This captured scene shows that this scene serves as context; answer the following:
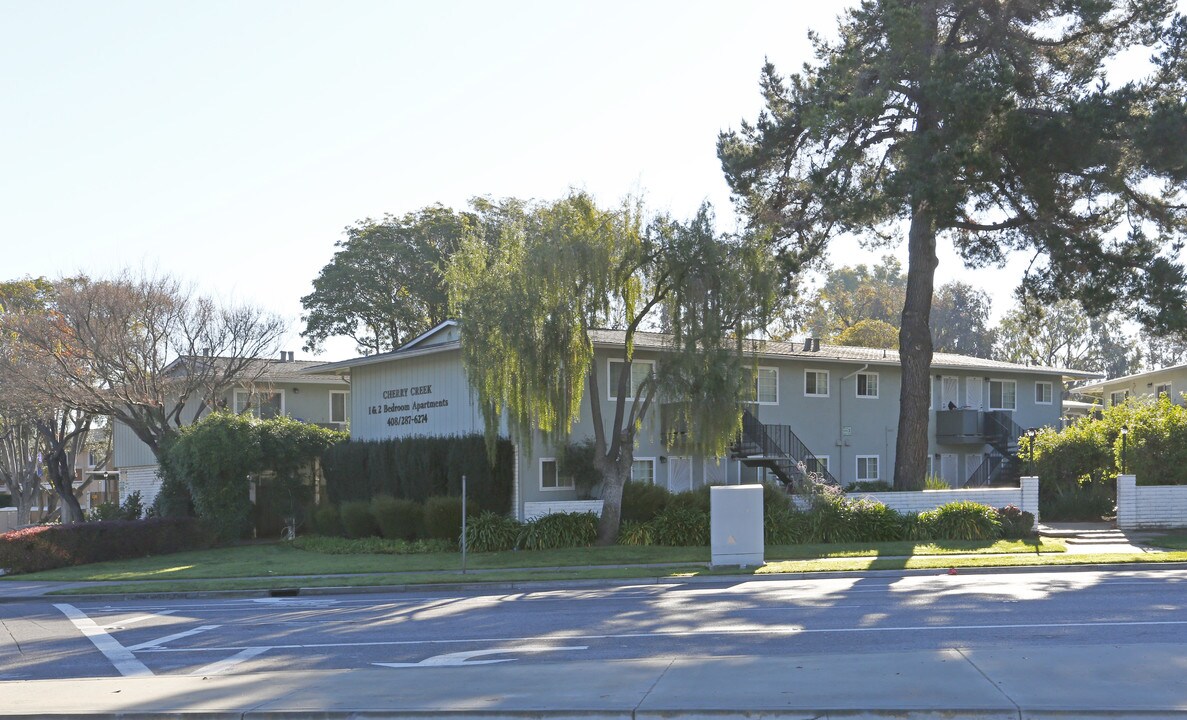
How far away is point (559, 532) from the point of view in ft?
98.8

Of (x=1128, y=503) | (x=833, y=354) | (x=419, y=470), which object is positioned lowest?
(x=1128, y=503)

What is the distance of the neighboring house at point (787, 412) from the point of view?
114ft

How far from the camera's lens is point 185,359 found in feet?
136

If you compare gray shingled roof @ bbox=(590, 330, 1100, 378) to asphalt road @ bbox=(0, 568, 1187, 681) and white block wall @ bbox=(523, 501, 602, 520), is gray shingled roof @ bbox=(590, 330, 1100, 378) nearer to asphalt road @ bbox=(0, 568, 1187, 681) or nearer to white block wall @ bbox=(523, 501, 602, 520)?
white block wall @ bbox=(523, 501, 602, 520)

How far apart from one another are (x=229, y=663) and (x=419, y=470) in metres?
21.6

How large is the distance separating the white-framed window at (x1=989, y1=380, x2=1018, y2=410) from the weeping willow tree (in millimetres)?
20627

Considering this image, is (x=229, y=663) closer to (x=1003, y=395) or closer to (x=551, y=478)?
(x=551, y=478)

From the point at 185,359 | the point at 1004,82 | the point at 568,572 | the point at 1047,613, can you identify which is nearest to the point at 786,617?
→ the point at 1047,613

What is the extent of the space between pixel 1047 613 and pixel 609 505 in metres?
16.6

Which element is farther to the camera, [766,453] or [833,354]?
[833,354]

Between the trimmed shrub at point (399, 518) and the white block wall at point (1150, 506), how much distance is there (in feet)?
61.4

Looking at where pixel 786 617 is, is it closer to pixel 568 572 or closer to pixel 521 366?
pixel 568 572

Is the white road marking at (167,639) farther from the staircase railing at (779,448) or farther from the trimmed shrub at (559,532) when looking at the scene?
the staircase railing at (779,448)

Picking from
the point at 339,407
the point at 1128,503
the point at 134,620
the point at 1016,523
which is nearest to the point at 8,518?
the point at 339,407
